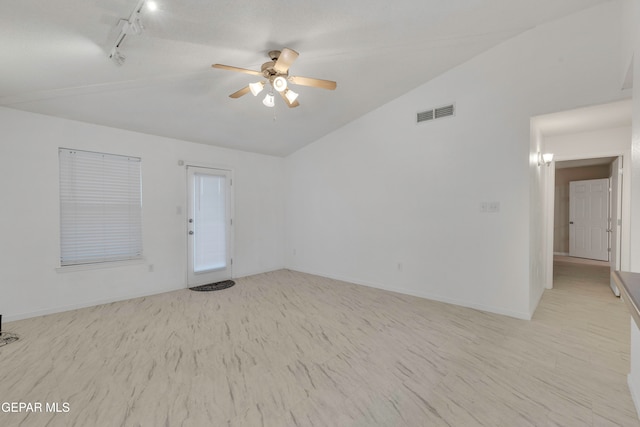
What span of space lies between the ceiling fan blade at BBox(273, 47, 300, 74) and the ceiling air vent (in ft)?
7.91

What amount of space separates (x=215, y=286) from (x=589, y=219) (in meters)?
9.13

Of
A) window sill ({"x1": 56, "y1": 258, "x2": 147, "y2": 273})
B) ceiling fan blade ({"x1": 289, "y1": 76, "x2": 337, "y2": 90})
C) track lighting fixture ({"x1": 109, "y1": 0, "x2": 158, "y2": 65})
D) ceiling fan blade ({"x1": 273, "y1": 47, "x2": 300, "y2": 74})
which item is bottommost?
window sill ({"x1": 56, "y1": 258, "x2": 147, "y2": 273})

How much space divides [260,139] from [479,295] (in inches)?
172

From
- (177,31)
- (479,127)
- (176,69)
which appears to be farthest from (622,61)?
(176,69)

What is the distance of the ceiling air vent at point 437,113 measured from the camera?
3.94 meters

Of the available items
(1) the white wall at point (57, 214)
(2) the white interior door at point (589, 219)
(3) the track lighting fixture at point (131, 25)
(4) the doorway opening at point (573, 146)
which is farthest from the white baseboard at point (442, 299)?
(2) the white interior door at point (589, 219)

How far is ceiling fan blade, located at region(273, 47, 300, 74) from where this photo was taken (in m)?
2.40

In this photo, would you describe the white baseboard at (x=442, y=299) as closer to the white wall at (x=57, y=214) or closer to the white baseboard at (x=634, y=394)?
the white baseboard at (x=634, y=394)

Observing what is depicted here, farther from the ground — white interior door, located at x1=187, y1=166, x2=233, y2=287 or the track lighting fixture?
the track lighting fixture

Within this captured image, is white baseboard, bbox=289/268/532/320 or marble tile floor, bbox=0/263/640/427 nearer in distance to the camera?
marble tile floor, bbox=0/263/640/427

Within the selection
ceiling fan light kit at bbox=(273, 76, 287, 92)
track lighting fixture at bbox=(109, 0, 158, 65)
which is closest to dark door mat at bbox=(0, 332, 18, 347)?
track lighting fixture at bbox=(109, 0, 158, 65)

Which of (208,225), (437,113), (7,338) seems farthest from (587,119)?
(7,338)

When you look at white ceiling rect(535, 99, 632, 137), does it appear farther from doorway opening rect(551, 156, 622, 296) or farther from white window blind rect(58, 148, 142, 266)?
white window blind rect(58, 148, 142, 266)

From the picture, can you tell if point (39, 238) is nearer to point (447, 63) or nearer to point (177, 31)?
point (177, 31)
